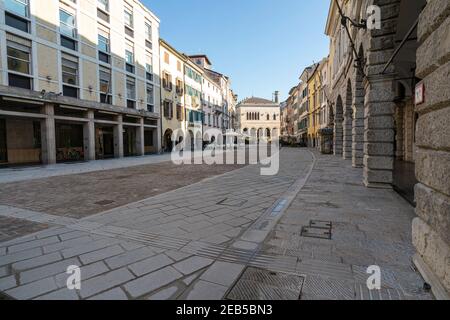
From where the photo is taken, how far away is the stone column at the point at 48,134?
15258 mm

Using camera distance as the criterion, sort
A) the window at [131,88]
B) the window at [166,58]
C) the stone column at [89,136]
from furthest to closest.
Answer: the window at [166,58]
the window at [131,88]
the stone column at [89,136]

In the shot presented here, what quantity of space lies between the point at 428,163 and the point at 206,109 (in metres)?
41.4

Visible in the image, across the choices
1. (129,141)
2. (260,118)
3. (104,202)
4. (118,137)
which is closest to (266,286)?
(104,202)

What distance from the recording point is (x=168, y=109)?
96.8 feet

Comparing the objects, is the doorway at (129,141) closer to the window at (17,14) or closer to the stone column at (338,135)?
the window at (17,14)

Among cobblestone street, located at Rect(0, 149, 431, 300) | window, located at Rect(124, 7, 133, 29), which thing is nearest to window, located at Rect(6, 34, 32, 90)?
window, located at Rect(124, 7, 133, 29)

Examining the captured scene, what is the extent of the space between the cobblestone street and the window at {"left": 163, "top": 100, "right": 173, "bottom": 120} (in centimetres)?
2411

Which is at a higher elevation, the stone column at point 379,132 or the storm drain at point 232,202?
the stone column at point 379,132

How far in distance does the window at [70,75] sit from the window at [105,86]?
229cm

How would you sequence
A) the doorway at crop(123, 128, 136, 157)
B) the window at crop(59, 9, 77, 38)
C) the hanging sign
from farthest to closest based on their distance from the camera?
the doorway at crop(123, 128, 136, 157)
the window at crop(59, 9, 77, 38)
the hanging sign

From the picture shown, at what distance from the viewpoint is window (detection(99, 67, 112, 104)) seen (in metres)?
19.7

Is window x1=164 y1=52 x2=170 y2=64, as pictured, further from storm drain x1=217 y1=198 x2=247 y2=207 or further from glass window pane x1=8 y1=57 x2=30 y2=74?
storm drain x1=217 y1=198 x2=247 y2=207

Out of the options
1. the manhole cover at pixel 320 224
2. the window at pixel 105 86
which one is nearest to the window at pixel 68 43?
the window at pixel 105 86

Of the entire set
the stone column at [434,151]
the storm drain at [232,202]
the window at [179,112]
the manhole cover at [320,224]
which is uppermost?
the window at [179,112]
